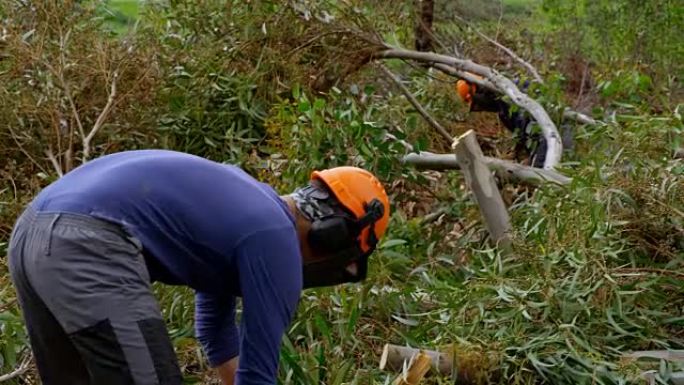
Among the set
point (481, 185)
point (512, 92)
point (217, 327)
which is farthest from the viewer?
point (512, 92)

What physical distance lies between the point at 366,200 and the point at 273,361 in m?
0.54

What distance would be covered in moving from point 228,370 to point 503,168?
2488mm

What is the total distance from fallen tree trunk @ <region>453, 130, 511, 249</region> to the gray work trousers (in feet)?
8.23

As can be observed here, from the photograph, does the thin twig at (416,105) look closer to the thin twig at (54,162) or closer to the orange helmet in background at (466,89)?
the orange helmet in background at (466,89)

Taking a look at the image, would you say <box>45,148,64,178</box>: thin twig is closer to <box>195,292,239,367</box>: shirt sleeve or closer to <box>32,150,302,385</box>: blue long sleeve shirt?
<box>195,292,239,367</box>: shirt sleeve

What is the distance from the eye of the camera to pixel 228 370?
3.26 meters

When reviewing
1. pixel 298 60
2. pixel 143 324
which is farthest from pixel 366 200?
pixel 298 60

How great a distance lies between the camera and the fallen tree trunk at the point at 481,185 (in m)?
4.84

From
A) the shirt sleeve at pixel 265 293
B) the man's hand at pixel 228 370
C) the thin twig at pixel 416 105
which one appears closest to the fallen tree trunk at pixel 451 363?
the man's hand at pixel 228 370

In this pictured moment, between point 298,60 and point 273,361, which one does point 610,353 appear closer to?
point 273,361

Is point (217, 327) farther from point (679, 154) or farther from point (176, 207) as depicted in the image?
point (679, 154)

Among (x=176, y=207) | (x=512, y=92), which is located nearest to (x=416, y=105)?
(x=512, y=92)

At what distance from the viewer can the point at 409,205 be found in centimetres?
571

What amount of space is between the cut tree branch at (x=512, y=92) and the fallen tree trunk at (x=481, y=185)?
60 centimetres
